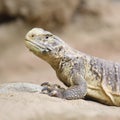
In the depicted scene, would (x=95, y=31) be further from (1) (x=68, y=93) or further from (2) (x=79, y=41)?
(1) (x=68, y=93)

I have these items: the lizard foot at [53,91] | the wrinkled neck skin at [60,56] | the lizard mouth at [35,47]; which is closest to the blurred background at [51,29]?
the wrinkled neck skin at [60,56]

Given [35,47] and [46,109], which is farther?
[35,47]

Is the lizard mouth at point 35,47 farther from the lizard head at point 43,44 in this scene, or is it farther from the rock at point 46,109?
the rock at point 46,109

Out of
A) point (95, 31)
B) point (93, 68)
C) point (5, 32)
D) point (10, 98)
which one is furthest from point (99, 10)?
point (10, 98)

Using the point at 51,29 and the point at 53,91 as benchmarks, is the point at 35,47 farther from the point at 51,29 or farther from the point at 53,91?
the point at 51,29

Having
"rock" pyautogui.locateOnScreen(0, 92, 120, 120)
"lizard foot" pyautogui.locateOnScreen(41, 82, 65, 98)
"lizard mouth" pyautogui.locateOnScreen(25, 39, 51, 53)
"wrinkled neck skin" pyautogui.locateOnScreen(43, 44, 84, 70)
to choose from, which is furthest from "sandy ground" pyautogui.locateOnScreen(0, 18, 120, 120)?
"rock" pyautogui.locateOnScreen(0, 92, 120, 120)

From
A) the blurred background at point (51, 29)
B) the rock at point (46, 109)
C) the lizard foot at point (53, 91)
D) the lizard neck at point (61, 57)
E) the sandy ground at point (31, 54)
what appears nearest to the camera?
the rock at point (46, 109)

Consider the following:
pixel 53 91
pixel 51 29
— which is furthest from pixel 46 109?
pixel 51 29
